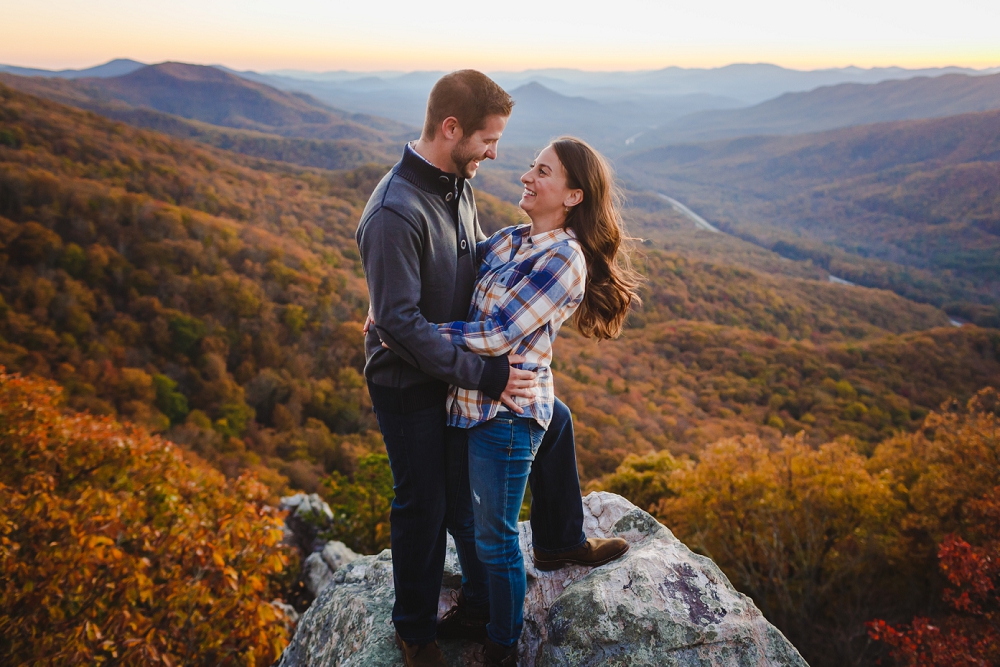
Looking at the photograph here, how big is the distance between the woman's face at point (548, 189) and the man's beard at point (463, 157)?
26cm

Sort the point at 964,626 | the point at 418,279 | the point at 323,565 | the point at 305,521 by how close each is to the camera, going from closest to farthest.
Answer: the point at 418,279 < the point at 964,626 < the point at 323,565 < the point at 305,521

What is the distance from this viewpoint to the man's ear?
249cm

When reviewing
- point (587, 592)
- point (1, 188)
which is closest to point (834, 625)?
point (587, 592)

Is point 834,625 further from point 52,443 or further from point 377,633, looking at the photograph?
point 52,443

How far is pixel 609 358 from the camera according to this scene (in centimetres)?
4669

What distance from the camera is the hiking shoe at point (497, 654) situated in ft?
9.39

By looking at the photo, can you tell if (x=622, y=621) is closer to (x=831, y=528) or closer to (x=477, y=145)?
(x=477, y=145)

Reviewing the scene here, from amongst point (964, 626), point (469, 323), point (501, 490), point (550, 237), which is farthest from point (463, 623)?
point (964, 626)

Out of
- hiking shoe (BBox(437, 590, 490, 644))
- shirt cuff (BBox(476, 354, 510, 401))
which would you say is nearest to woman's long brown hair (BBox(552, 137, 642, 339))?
shirt cuff (BBox(476, 354, 510, 401))

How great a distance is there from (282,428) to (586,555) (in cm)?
2475

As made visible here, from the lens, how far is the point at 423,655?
289 cm

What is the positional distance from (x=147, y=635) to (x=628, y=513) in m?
3.78

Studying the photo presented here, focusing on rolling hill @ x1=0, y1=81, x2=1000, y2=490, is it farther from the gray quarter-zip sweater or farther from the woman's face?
the woman's face

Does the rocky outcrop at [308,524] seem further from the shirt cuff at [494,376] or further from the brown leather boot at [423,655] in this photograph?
the shirt cuff at [494,376]
